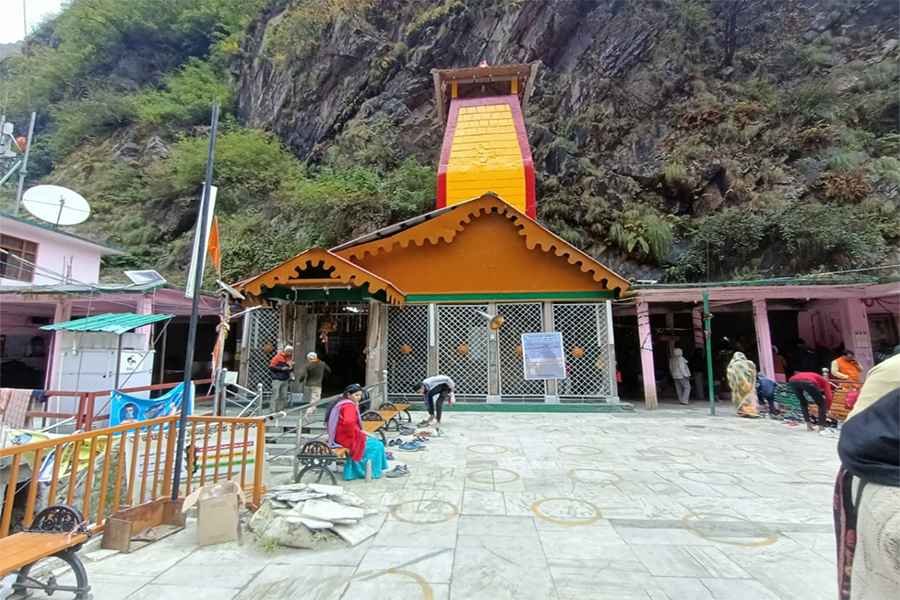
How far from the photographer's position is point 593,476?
5520 millimetres

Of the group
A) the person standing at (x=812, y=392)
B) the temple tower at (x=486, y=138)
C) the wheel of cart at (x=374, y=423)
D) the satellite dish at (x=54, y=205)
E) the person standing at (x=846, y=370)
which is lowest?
the wheel of cart at (x=374, y=423)

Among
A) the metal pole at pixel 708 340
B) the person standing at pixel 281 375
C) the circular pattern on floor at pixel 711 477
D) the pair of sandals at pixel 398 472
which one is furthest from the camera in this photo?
the metal pole at pixel 708 340

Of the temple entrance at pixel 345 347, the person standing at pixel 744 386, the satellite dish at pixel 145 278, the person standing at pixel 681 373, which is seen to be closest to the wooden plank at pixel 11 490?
the temple entrance at pixel 345 347

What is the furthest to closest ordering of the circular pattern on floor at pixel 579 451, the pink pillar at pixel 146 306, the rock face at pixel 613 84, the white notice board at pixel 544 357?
the rock face at pixel 613 84 < the white notice board at pixel 544 357 < the pink pillar at pixel 146 306 < the circular pattern on floor at pixel 579 451

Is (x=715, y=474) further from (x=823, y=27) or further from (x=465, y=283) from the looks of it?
(x=823, y=27)

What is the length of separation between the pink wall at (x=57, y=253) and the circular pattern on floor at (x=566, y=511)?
1831 centimetres

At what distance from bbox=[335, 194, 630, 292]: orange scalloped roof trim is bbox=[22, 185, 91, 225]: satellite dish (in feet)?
35.7

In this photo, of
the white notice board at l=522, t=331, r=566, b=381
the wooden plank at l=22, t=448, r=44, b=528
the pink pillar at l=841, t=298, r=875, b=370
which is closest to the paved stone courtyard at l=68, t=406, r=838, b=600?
the wooden plank at l=22, t=448, r=44, b=528

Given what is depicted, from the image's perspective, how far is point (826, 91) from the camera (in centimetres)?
1966

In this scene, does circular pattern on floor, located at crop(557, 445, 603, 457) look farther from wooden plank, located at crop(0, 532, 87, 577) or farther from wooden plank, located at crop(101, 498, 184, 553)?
wooden plank, located at crop(0, 532, 87, 577)

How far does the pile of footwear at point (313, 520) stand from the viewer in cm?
357

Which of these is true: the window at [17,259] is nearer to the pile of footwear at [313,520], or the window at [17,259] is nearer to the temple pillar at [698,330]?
the pile of footwear at [313,520]

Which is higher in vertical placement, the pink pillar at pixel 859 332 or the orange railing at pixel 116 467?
the pink pillar at pixel 859 332

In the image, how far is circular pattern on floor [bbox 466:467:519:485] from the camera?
211 inches
